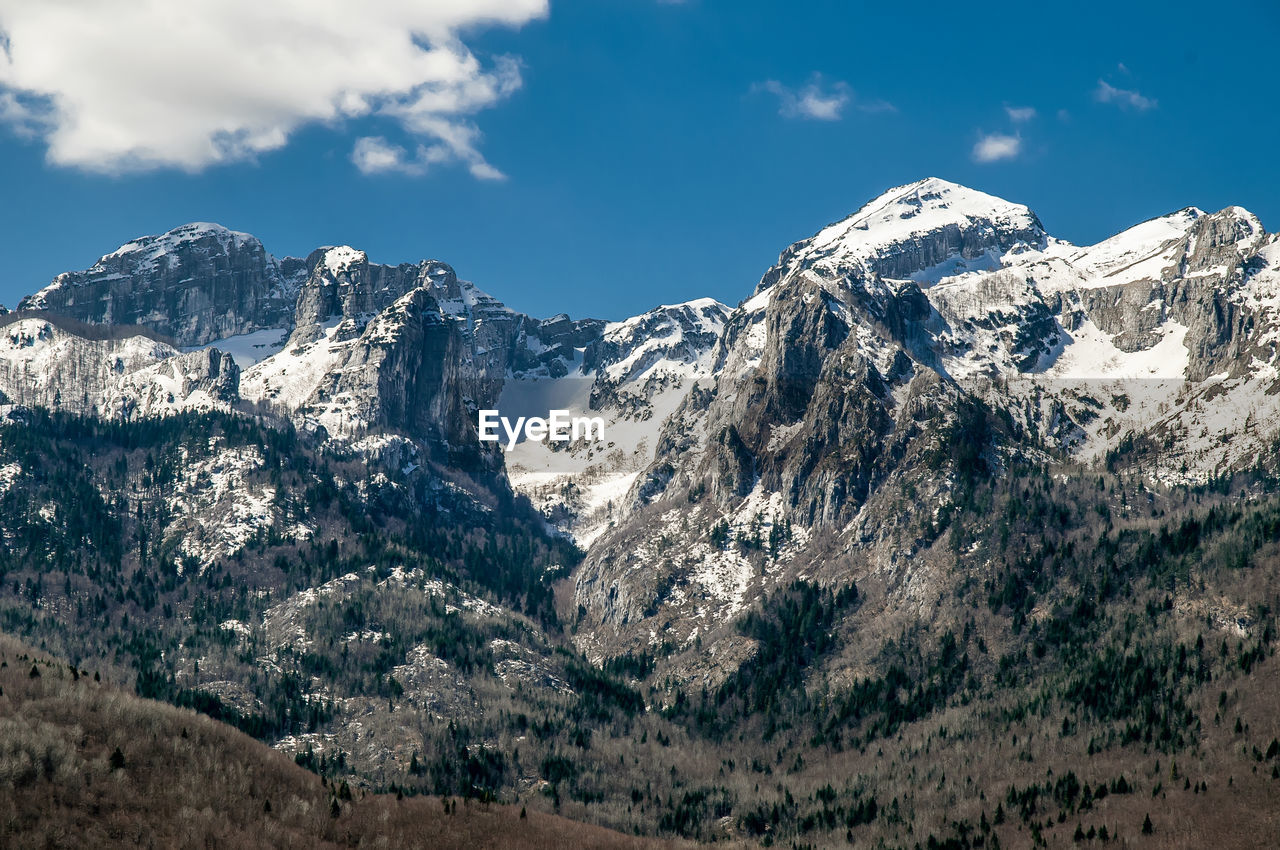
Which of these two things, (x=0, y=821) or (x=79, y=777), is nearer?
(x=0, y=821)

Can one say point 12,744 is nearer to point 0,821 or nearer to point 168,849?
point 0,821

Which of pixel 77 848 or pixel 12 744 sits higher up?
pixel 12 744

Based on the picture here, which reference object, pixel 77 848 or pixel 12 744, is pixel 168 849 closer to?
pixel 77 848

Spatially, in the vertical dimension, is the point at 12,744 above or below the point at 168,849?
above

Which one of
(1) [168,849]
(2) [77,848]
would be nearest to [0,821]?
(2) [77,848]

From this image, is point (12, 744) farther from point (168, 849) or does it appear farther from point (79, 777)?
point (168, 849)

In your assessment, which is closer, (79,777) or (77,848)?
(77,848)

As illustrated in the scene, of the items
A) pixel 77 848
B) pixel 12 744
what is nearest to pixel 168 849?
pixel 77 848
